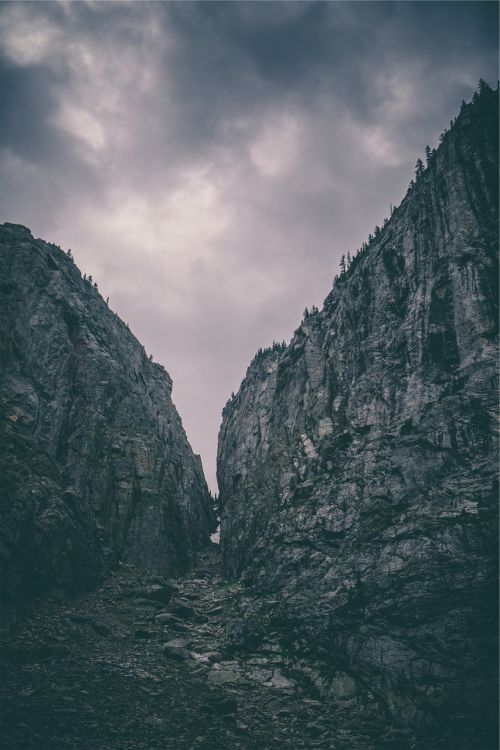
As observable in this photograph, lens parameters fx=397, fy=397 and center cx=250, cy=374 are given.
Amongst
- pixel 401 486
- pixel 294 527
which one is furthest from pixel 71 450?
pixel 401 486

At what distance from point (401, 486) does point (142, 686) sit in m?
22.9

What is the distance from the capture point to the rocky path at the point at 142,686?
18906 mm

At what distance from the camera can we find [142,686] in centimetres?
2386

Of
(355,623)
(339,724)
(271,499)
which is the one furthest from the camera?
(271,499)

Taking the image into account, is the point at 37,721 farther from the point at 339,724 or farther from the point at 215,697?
the point at 339,724

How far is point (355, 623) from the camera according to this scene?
27781 mm

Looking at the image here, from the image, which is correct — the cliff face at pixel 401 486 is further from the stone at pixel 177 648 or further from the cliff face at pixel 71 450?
the cliff face at pixel 71 450

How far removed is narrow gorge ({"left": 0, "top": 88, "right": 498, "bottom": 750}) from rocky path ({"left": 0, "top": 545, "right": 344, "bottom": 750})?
0.15 meters

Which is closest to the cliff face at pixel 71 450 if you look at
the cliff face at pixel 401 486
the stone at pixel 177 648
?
the stone at pixel 177 648

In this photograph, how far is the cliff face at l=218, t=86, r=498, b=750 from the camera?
23250mm

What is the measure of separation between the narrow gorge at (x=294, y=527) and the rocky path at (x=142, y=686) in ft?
0.49

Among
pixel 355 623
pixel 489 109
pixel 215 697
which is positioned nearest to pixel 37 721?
pixel 215 697

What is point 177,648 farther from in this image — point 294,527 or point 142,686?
point 294,527

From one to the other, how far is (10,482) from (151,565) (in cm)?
2033
